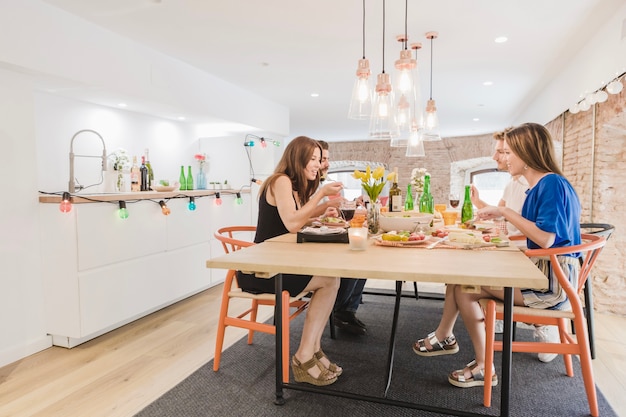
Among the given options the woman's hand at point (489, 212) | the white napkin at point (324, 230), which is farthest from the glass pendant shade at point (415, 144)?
the white napkin at point (324, 230)

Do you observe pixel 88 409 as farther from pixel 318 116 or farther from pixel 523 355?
pixel 318 116

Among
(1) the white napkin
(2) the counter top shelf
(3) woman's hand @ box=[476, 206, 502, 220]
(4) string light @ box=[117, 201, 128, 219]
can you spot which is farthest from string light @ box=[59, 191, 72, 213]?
(3) woman's hand @ box=[476, 206, 502, 220]

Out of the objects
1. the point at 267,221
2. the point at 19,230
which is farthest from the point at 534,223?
the point at 19,230

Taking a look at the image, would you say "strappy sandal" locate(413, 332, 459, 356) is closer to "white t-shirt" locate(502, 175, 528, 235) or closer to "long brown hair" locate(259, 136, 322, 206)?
"white t-shirt" locate(502, 175, 528, 235)

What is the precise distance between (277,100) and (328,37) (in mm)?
2604

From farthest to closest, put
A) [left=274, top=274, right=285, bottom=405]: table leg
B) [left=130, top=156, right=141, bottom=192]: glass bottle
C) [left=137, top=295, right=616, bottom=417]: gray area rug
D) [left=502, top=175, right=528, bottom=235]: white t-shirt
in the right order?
[left=130, top=156, right=141, bottom=192]: glass bottle < [left=502, top=175, right=528, bottom=235]: white t-shirt < [left=137, top=295, right=616, bottom=417]: gray area rug < [left=274, top=274, right=285, bottom=405]: table leg

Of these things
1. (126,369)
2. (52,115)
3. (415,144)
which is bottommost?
(126,369)

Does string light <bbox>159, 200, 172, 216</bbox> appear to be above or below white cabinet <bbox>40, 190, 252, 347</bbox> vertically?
above

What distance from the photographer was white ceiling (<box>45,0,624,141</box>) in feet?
9.44

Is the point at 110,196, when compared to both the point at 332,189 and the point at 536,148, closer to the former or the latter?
the point at 332,189

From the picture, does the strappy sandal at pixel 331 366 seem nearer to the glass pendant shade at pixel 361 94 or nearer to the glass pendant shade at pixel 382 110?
the glass pendant shade at pixel 361 94

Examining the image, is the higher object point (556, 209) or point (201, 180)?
point (201, 180)

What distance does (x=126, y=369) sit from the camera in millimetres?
2387

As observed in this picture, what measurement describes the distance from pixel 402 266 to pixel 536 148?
116 cm
